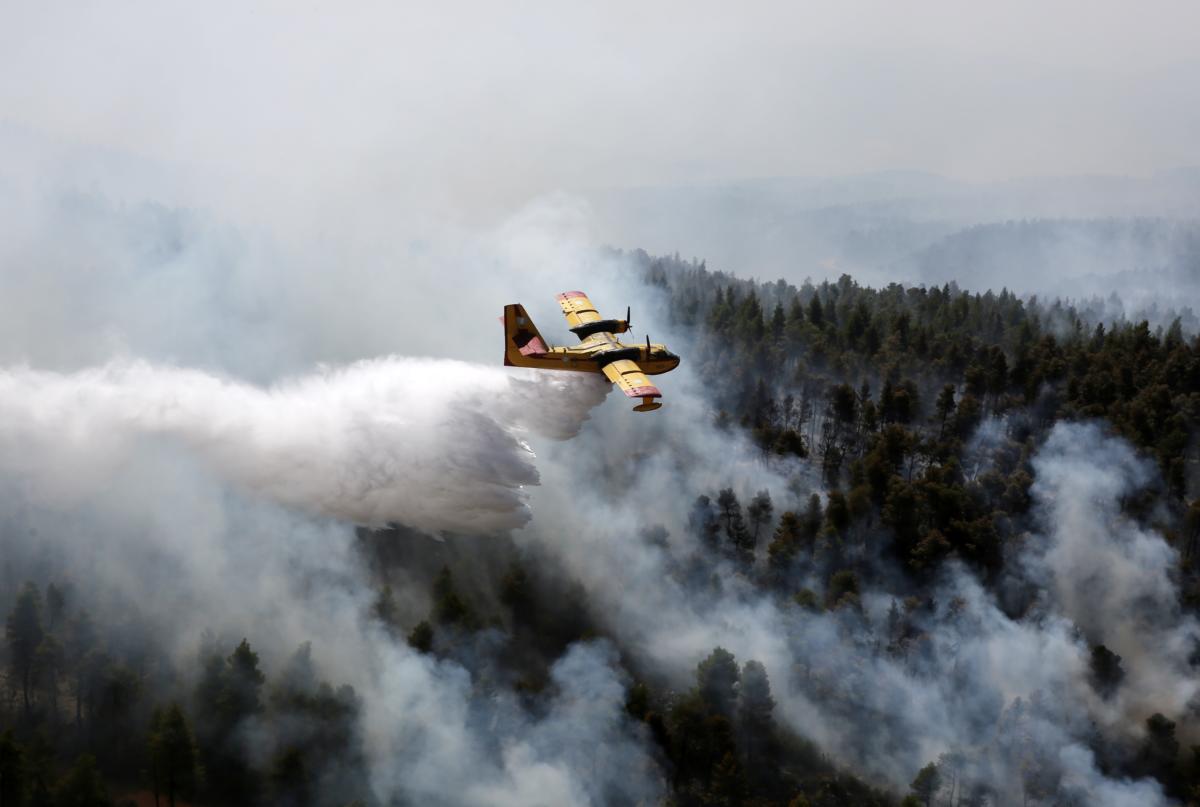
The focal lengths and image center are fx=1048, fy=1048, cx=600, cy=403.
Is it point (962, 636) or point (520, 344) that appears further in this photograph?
point (962, 636)

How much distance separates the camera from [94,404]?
62188 millimetres

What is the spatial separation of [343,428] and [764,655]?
28.8 metres

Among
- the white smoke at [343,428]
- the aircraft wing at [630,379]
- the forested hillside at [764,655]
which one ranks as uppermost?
the aircraft wing at [630,379]

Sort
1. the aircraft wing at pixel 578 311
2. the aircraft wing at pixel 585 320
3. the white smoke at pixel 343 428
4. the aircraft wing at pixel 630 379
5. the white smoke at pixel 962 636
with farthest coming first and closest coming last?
1. the aircraft wing at pixel 578 311
2. the aircraft wing at pixel 585 320
3. the white smoke at pixel 962 636
4. the white smoke at pixel 343 428
5. the aircraft wing at pixel 630 379

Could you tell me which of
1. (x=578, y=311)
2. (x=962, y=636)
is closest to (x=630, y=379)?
(x=578, y=311)

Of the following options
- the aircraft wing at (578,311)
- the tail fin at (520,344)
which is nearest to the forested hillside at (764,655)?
the tail fin at (520,344)

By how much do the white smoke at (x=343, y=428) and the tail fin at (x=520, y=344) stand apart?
3.43 feet

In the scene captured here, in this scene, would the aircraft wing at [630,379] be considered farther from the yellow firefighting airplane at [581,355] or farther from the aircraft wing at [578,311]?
the aircraft wing at [578,311]

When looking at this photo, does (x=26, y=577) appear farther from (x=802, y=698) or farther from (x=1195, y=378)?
(x=1195, y=378)

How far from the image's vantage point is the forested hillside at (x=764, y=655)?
55594mm

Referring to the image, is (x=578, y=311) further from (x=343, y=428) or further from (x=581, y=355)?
(x=343, y=428)

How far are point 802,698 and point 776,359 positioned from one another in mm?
43888

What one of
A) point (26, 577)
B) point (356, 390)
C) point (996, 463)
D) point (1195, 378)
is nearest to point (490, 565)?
point (356, 390)

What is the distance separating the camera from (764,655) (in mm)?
64312
